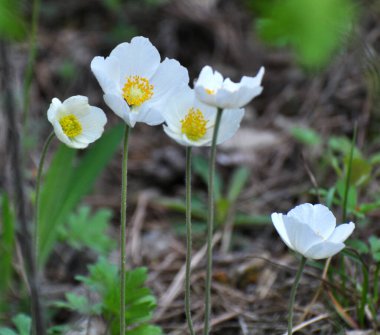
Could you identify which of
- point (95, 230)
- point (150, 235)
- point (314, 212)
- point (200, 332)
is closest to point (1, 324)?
point (95, 230)

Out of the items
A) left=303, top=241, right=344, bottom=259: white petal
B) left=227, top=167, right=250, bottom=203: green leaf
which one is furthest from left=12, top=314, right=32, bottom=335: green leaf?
left=227, top=167, right=250, bottom=203: green leaf

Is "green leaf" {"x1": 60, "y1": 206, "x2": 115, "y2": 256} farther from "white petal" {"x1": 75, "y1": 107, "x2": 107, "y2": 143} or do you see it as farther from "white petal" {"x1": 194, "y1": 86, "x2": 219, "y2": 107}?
"white petal" {"x1": 194, "y1": 86, "x2": 219, "y2": 107}

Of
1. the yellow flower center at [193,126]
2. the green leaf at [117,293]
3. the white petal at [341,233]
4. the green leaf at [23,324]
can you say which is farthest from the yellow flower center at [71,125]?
the white petal at [341,233]

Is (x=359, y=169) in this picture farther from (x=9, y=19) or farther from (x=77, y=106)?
(x=9, y=19)

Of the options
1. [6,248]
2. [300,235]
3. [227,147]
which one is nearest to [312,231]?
[300,235]

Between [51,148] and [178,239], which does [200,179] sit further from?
[51,148]

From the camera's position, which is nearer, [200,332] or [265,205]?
[200,332]
